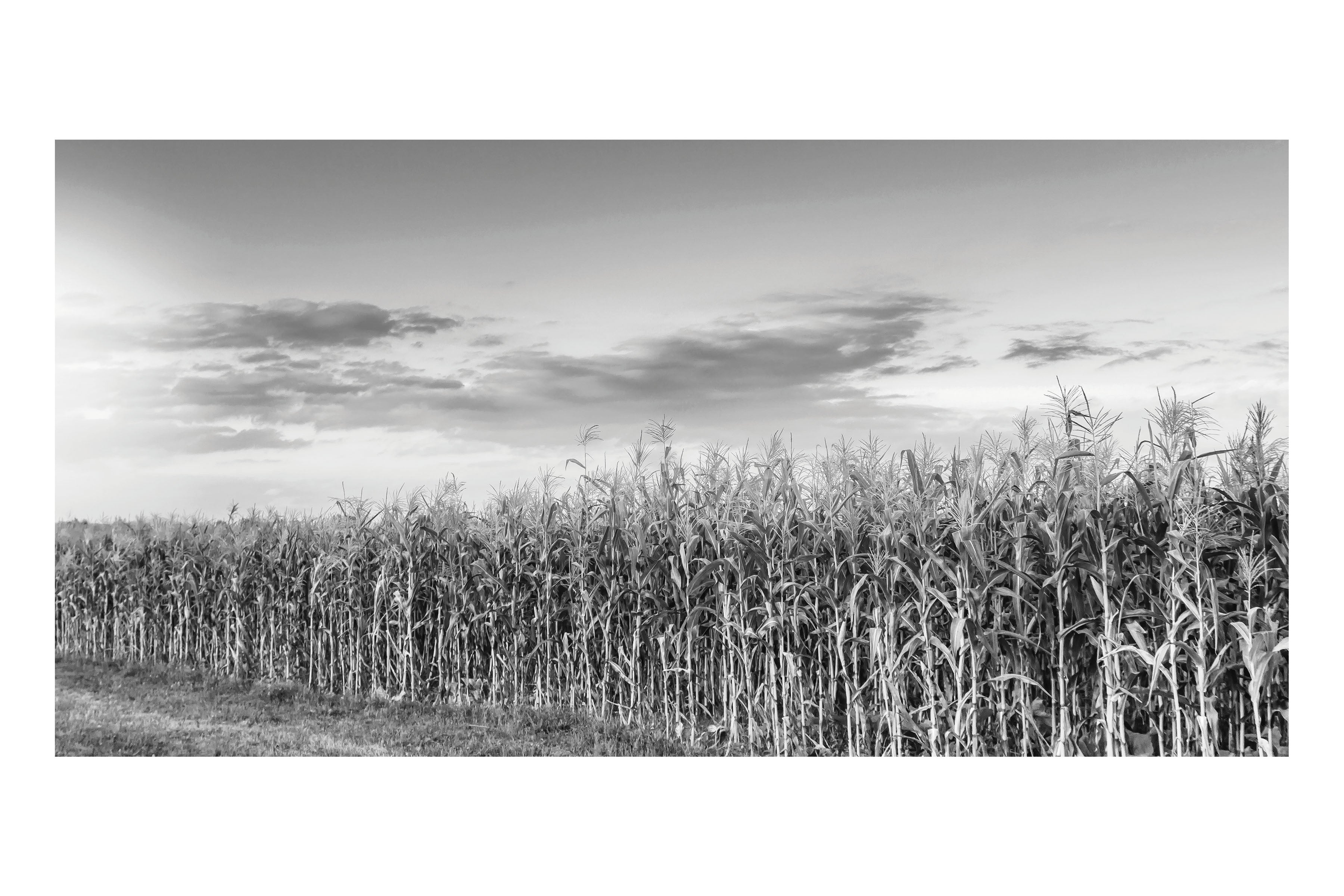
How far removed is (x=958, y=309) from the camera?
6.79 m

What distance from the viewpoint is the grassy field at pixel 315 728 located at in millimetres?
6285

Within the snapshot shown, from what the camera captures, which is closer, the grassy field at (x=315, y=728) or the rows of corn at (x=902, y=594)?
the rows of corn at (x=902, y=594)

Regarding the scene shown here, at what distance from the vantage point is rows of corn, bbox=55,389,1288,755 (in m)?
5.21

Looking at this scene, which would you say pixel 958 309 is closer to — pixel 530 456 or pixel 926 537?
pixel 926 537

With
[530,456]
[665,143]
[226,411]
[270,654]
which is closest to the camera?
[665,143]

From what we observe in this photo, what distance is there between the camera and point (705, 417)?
7.19 metres

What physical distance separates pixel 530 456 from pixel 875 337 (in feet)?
10.5

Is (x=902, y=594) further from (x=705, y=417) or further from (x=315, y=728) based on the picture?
(x=315, y=728)

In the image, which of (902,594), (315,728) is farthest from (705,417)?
(315,728)

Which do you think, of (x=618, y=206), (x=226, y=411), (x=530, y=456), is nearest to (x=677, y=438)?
(x=530, y=456)

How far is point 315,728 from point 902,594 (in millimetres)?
4979

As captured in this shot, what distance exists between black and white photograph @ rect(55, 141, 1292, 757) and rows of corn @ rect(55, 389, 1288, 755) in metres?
0.03

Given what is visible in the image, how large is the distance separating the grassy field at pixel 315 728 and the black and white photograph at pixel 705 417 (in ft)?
0.17

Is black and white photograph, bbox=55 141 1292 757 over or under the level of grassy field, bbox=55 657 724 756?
over
